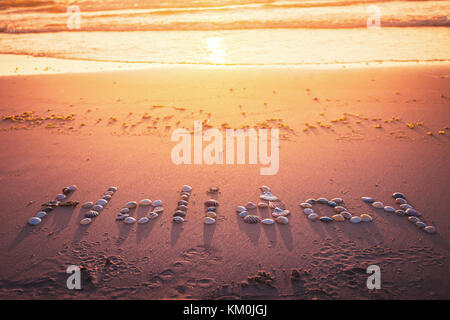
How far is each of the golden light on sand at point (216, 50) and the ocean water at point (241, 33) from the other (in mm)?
43

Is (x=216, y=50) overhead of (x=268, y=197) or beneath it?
overhead

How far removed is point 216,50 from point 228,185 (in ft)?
36.5

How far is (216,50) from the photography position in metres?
14.5

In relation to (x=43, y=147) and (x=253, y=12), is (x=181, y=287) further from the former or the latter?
(x=253, y=12)

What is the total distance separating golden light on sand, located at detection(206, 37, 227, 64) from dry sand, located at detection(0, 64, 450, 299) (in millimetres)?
3742

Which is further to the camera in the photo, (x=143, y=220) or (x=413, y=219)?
(x=143, y=220)

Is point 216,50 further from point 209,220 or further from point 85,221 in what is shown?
point 85,221

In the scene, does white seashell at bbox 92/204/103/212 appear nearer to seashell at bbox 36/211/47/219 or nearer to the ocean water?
seashell at bbox 36/211/47/219

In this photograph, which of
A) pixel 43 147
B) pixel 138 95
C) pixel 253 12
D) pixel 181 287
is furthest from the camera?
pixel 253 12

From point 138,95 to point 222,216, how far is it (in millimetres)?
5751

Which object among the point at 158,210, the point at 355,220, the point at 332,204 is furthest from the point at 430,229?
the point at 158,210

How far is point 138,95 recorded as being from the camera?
868 centimetres
